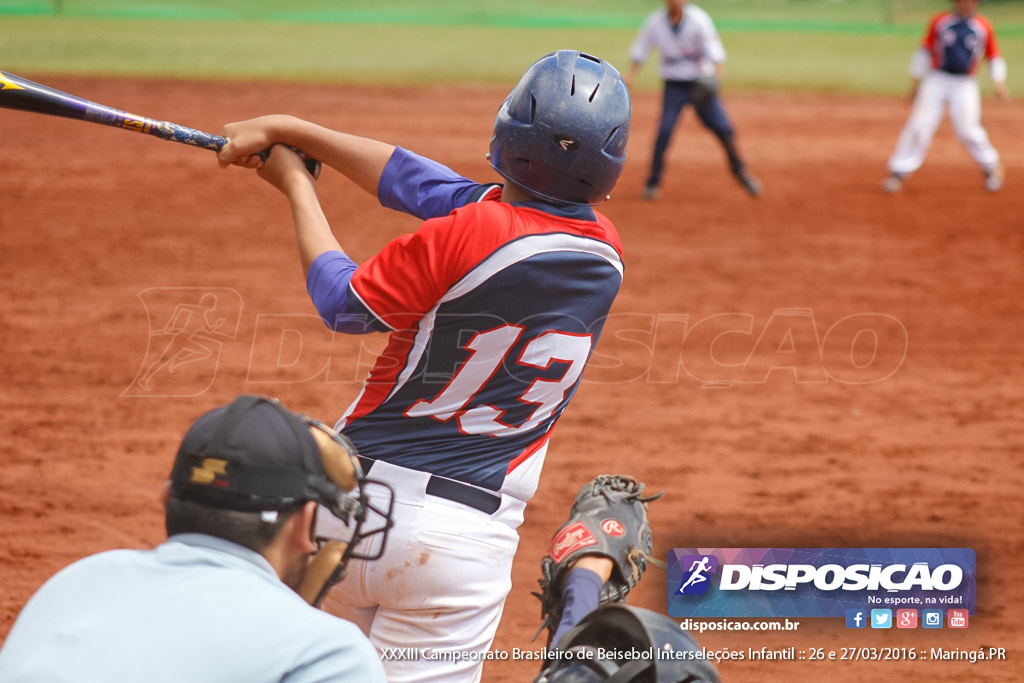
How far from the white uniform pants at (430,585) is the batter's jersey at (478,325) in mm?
98

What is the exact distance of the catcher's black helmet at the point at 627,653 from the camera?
207 cm

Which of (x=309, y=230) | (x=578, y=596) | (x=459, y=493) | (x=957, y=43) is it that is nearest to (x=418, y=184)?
(x=309, y=230)

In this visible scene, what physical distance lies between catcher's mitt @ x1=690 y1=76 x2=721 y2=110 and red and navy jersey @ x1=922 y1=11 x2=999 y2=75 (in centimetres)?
267

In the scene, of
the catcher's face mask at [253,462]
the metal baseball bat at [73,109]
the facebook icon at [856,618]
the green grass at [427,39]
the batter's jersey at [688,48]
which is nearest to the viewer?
the catcher's face mask at [253,462]

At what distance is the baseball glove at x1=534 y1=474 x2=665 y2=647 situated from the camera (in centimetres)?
295

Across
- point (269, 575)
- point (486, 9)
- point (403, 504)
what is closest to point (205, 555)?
point (269, 575)

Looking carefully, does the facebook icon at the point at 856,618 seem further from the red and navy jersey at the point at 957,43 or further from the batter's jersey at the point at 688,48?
the red and navy jersey at the point at 957,43

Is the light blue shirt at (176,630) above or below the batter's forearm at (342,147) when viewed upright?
below

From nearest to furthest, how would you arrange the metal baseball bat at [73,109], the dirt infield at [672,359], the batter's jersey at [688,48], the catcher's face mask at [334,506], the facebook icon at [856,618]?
the catcher's face mask at [334,506] < the metal baseball bat at [73,109] < the facebook icon at [856,618] < the dirt infield at [672,359] < the batter's jersey at [688,48]

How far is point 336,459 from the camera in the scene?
82.7 inches

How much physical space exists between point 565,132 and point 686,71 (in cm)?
973

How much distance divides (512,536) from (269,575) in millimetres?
998

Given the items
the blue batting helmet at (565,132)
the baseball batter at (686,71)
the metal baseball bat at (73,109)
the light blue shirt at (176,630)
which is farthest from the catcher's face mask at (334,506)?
the baseball batter at (686,71)

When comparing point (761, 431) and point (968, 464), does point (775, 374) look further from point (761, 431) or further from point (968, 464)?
point (968, 464)
